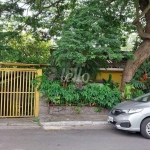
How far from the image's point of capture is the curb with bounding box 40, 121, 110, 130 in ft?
26.4

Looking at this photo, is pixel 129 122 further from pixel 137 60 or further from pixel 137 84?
pixel 137 60

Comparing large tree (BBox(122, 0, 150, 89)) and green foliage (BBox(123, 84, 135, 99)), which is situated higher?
large tree (BBox(122, 0, 150, 89))

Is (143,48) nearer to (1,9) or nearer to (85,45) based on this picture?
(85,45)

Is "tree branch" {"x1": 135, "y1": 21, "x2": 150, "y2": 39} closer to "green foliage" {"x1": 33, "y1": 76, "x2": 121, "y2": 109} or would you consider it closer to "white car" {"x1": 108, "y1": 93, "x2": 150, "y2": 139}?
"green foliage" {"x1": 33, "y1": 76, "x2": 121, "y2": 109}

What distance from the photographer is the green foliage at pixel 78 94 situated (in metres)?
9.31

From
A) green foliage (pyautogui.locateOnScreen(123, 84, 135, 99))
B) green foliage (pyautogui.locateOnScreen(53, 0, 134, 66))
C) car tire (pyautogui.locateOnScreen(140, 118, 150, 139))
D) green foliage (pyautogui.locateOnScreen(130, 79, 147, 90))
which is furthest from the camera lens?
green foliage (pyautogui.locateOnScreen(130, 79, 147, 90))

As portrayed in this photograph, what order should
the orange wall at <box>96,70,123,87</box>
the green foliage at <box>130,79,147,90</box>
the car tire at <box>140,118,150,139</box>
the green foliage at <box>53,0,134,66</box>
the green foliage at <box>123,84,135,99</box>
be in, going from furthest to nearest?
the orange wall at <box>96,70,123,87</box> → the green foliage at <box>130,79,147,90</box> → the green foliage at <box>123,84,135,99</box> → the green foliage at <box>53,0,134,66</box> → the car tire at <box>140,118,150,139</box>

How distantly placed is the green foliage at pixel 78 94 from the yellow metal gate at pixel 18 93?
1.42 ft

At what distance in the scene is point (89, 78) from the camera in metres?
10.4

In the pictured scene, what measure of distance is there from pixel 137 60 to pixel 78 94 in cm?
328

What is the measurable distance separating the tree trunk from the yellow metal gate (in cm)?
403

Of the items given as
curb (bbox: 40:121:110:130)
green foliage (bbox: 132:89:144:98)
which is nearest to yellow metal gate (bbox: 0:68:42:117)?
curb (bbox: 40:121:110:130)

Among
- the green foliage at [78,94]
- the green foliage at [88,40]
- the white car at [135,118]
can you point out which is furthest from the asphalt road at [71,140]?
the green foliage at [88,40]

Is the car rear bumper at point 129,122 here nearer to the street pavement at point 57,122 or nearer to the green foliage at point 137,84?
the street pavement at point 57,122
